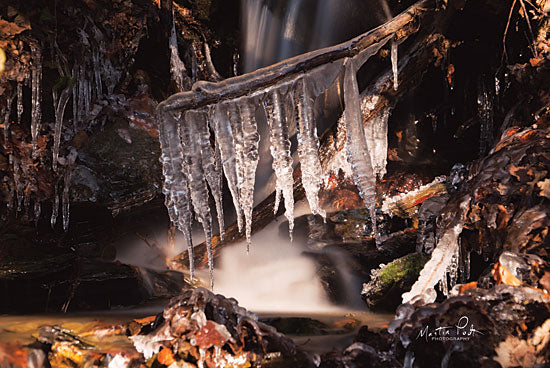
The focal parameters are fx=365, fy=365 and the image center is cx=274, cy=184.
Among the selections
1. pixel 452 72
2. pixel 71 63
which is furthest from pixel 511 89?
pixel 71 63

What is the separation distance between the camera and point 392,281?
467 cm

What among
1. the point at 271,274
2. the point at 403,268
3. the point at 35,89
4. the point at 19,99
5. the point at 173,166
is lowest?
the point at 403,268

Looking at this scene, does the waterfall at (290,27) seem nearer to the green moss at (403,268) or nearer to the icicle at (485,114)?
the icicle at (485,114)

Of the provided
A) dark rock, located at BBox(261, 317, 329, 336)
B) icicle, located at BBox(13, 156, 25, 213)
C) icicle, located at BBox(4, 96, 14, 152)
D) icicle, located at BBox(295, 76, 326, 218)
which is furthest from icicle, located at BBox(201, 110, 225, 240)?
icicle, located at BBox(13, 156, 25, 213)

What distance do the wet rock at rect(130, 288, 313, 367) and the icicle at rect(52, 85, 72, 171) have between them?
11.3 feet

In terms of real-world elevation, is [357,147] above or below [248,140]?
below

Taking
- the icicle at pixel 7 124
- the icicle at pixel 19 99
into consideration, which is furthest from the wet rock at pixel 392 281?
the icicle at pixel 7 124

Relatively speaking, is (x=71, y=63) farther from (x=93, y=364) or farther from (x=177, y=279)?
(x=93, y=364)

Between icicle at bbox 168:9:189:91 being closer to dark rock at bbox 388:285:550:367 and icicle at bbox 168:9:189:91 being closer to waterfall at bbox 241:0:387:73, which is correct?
waterfall at bbox 241:0:387:73

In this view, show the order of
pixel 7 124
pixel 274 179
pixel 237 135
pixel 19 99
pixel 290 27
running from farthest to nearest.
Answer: pixel 274 179 → pixel 290 27 → pixel 7 124 → pixel 19 99 → pixel 237 135

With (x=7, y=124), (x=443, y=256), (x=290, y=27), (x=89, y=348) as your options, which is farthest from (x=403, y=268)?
(x=7, y=124)

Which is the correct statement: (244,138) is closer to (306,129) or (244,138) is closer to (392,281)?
(306,129)

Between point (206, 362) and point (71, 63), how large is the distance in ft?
16.1

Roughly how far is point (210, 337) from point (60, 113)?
4242mm
